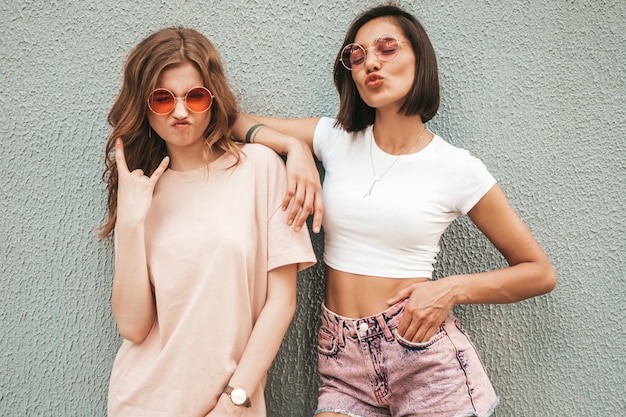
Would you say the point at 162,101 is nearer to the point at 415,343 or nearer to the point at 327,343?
the point at 327,343

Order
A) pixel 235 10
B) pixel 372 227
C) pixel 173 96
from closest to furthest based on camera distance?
pixel 173 96 → pixel 372 227 → pixel 235 10

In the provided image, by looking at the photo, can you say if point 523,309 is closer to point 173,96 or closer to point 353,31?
point 353,31

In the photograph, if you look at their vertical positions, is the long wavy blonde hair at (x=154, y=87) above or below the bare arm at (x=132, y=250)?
above

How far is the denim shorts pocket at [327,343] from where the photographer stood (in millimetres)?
1755

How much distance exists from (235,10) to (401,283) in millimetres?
1249

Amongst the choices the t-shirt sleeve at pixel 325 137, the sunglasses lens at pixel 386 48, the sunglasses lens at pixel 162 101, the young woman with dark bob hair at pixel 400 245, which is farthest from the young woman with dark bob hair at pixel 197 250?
the sunglasses lens at pixel 386 48

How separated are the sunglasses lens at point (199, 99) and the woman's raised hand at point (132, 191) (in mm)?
202

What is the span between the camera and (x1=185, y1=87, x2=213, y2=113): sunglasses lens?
160 cm

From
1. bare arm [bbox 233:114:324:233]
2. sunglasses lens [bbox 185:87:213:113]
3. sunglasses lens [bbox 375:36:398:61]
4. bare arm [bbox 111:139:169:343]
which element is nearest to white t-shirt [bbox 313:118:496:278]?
bare arm [bbox 233:114:324:233]

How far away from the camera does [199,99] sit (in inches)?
63.4

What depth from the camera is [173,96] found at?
1585mm

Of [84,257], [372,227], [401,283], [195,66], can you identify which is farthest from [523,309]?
[84,257]

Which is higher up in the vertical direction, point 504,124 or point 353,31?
point 353,31

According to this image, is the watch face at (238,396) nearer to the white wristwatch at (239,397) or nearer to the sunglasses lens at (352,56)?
the white wristwatch at (239,397)
